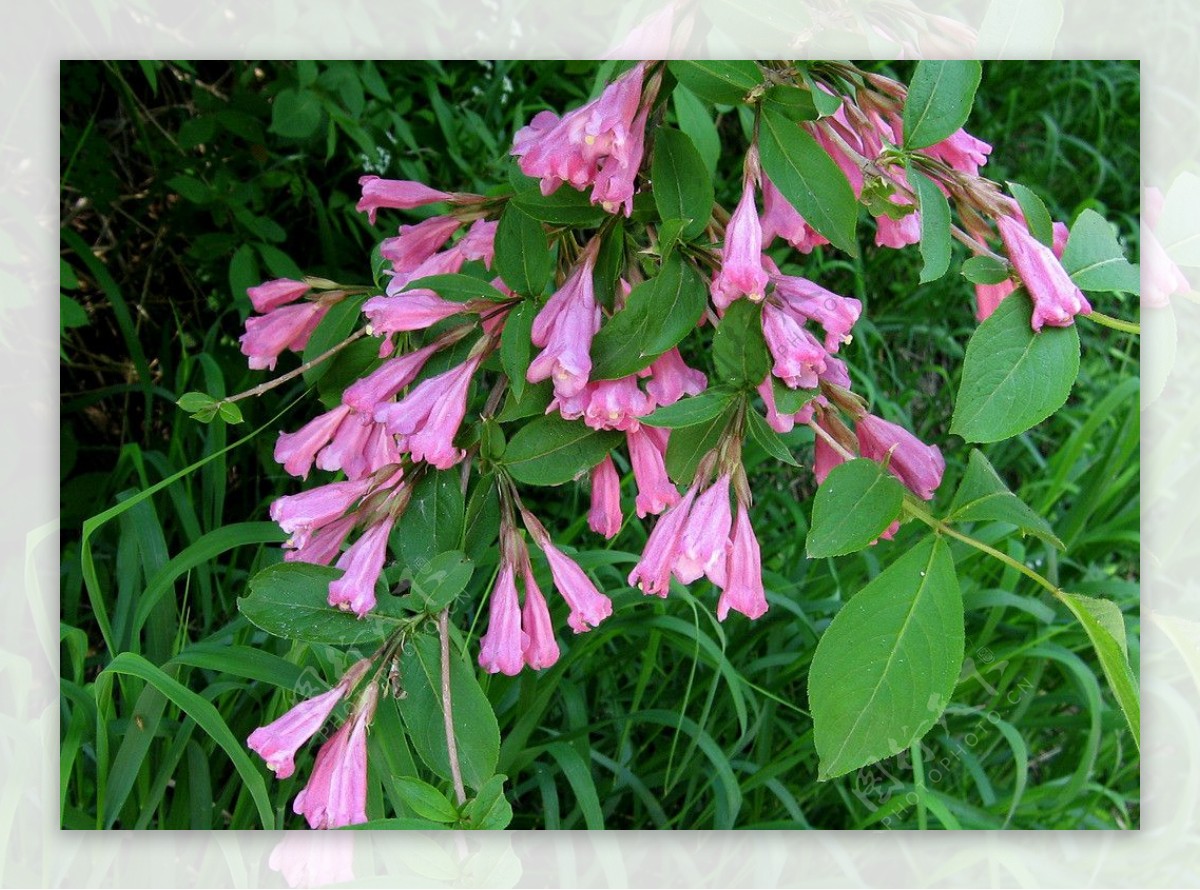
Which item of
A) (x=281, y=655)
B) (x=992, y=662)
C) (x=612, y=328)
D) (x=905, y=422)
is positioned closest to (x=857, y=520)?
(x=612, y=328)

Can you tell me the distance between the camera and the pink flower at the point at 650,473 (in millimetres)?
680

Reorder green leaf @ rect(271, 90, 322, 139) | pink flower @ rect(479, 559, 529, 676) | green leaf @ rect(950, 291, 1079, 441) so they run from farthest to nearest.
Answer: green leaf @ rect(271, 90, 322, 139), pink flower @ rect(479, 559, 529, 676), green leaf @ rect(950, 291, 1079, 441)

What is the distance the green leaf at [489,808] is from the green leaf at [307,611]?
0.10 m

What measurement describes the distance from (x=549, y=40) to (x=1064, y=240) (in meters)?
0.48

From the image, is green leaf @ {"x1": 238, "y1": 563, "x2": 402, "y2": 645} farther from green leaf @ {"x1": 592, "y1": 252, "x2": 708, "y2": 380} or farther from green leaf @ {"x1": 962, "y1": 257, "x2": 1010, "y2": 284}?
green leaf @ {"x1": 962, "y1": 257, "x2": 1010, "y2": 284}

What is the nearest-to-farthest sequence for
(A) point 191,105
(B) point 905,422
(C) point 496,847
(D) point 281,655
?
(C) point 496,847 → (D) point 281,655 → (A) point 191,105 → (B) point 905,422

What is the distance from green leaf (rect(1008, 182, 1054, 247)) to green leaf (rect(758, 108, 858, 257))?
0.08 metres

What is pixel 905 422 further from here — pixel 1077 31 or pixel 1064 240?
pixel 1064 240

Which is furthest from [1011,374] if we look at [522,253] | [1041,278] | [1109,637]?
[522,253]

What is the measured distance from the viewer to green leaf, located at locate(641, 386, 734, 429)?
566 millimetres

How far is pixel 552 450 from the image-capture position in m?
0.63

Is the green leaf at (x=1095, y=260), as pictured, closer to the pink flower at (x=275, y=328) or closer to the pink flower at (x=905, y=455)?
the pink flower at (x=905, y=455)

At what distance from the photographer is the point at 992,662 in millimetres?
1073

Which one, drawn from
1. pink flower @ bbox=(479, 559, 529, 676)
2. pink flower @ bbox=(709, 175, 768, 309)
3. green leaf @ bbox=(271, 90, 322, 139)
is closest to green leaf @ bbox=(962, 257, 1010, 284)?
pink flower @ bbox=(709, 175, 768, 309)
